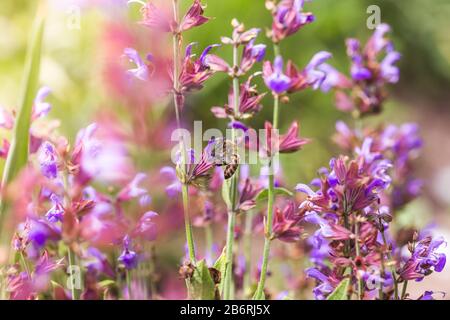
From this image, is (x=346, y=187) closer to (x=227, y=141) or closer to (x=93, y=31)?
(x=227, y=141)

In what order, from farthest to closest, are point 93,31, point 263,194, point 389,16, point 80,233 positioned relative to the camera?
1. point 389,16
2. point 93,31
3. point 263,194
4. point 80,233

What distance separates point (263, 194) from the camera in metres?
0.94

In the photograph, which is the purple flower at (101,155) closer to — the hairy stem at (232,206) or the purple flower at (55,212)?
the purple flower at (55,212)

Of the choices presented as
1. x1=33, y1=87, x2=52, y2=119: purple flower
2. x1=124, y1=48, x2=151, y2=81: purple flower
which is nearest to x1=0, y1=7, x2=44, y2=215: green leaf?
x1=33, y1=87, x2=52, y2=119: purple flower

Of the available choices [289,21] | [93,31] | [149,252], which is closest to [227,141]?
[289,21]

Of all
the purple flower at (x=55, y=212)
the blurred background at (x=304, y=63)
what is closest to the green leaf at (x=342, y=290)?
the purple flower at (x=55, y=212)

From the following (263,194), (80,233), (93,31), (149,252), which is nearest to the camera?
(80,233)

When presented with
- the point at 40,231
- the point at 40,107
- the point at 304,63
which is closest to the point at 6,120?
the point at 40,107

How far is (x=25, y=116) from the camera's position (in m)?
0.90

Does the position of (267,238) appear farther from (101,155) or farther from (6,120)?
(6,120)

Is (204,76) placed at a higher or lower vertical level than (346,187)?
higher

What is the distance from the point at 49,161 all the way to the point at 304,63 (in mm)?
2299

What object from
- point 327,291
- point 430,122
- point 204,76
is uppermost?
point 430,122

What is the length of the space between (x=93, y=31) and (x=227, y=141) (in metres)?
1.96
